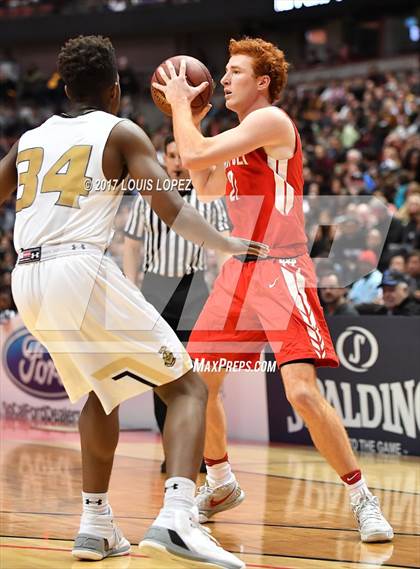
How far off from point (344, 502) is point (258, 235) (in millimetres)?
1834

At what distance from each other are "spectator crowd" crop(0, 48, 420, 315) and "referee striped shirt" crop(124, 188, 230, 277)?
2.64m

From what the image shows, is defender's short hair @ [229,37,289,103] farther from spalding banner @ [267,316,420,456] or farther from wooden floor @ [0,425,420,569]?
spalding banner @ [267,316,420,456]

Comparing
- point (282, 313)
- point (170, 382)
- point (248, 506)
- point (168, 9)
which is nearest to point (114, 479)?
point (248, 506)

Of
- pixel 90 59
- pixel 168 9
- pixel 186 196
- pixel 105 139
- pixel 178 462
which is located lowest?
pixel 178 462

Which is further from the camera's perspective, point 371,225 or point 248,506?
point 371,225

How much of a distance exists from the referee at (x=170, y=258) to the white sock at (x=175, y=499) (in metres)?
3.22

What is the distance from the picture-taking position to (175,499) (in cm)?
372

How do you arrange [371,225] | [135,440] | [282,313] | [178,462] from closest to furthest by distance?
1. [178,462]
2. [282,313]
3. [135,440]
4. [371,225]

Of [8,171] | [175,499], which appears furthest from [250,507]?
[8,171]

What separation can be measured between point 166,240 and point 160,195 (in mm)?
3094

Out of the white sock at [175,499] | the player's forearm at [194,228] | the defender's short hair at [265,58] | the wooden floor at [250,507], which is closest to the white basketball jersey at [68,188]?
the player's forearm at [194,228]

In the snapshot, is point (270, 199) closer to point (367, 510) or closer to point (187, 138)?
point (187, 138)

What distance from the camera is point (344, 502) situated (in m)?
6.01

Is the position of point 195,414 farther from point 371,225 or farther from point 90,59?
point 371,225
